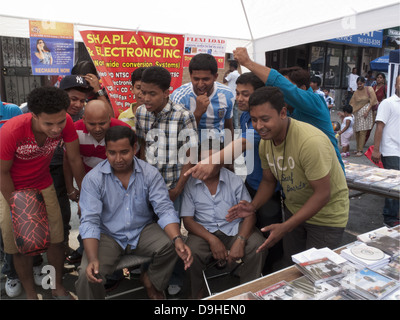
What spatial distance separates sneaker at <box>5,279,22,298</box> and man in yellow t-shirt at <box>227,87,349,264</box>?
2103mm

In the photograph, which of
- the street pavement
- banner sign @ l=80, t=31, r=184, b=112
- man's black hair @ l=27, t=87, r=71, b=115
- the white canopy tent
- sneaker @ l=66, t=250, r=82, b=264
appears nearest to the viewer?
man's black hair @ l=27, t=87, r=71, b=115

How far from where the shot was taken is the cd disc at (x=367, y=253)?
71.6 inches

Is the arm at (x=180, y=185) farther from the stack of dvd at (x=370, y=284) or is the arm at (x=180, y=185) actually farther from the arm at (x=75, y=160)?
the stack of dvd at (x=370, y=284)

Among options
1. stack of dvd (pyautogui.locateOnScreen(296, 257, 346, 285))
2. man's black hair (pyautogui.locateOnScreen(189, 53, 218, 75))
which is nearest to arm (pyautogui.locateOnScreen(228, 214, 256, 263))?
stack of dvd (pyautogui.locateOnScreen(296, 257, 346, 285))

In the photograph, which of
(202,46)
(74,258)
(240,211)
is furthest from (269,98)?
(202,46)

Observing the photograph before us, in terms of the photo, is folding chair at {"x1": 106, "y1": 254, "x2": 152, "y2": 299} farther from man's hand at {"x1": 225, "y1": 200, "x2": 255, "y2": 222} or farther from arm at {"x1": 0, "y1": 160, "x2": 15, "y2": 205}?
arm at {"x1": 0, "y1": 160, "x2": 15, "y2": 205}

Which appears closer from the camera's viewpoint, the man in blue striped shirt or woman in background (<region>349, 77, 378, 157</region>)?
the man in blue striped shirt

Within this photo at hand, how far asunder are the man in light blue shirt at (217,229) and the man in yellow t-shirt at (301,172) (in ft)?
1.00

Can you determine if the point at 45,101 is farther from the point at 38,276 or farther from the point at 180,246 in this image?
the point at 38,276

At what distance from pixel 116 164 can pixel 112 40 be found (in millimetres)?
2140

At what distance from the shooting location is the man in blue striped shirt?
2822 mm

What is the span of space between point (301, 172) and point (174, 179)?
1079mm

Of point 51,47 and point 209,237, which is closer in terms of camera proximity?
point 209,237

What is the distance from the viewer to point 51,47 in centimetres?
357
